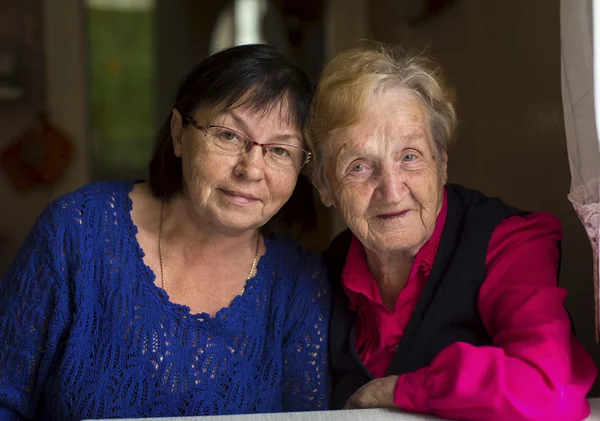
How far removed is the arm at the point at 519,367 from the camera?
1155 mm

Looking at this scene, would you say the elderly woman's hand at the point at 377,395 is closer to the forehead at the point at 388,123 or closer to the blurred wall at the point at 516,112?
the forehead at the point at 388,123

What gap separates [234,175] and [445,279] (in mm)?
502

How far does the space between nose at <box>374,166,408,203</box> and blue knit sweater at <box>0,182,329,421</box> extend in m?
0.37

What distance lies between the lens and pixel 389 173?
1418 millimetres

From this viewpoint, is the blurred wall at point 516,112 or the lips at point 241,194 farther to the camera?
the blurred wall at point 516,112

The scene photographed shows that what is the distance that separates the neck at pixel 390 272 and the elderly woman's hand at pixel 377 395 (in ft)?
0.88

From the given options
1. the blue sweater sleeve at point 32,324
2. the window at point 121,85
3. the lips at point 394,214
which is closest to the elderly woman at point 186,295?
the blue sweater sleeve at point 32,324

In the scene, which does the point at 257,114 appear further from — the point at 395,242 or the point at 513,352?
the point at 513,352

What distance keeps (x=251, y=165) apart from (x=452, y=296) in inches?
19.8

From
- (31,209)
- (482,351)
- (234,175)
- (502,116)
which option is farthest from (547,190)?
(31,209)

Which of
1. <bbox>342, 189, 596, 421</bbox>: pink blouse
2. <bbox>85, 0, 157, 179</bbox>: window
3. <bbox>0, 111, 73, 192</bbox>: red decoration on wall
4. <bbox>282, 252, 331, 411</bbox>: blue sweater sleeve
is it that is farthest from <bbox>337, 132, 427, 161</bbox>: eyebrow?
<bbox>85, 0, 157, 179</bbox>: window

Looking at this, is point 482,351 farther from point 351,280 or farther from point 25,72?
point 25,72

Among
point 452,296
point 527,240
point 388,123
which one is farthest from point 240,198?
point 527,240

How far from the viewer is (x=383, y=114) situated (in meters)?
1.43
